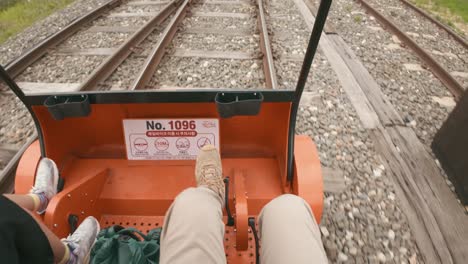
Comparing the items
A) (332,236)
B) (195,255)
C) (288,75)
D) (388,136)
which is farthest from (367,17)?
(195,255)

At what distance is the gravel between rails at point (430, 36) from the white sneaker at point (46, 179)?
518cm

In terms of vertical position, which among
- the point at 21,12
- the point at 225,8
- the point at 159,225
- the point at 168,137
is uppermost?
the point at 168,137

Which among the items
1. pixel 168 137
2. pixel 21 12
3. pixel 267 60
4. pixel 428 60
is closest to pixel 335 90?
pixel 267 60

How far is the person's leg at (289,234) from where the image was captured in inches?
59.4

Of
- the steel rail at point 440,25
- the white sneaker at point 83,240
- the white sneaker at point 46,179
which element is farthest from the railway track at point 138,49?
the steel rail at point 440,25

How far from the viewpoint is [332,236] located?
2.54 metres

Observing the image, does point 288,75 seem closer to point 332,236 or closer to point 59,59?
point 332,236

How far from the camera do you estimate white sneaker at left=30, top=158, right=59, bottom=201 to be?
75.7 inches

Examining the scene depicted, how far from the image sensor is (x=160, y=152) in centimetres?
225

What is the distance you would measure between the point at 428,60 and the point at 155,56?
4241mm

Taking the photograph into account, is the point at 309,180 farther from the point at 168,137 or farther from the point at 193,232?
the point at 168,137

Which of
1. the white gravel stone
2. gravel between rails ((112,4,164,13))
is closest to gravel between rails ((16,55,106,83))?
gravel between rails ((112,4,164,13))

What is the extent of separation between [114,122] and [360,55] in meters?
4.40

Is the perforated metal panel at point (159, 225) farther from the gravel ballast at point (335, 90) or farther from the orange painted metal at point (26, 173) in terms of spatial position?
the gravel ballast at point (335, 90)
